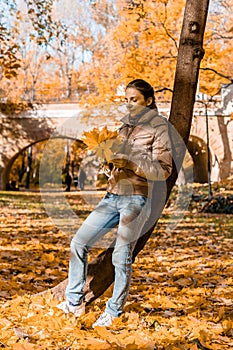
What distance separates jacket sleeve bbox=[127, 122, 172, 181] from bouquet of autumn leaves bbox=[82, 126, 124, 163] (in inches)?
4.9

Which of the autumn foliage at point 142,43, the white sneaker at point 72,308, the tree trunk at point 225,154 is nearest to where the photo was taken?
the white sneaker at point 72,308

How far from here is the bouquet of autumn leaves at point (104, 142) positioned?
3248mm

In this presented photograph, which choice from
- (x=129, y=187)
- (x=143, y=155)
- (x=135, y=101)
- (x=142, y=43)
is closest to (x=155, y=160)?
(x=143, y=155)

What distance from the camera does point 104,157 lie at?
334 cm

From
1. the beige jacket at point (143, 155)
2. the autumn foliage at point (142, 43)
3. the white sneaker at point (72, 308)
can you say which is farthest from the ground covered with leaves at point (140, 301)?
A: the autumn foliage at point (142, 43)

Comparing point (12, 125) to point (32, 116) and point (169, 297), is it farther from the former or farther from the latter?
point (169, 297)

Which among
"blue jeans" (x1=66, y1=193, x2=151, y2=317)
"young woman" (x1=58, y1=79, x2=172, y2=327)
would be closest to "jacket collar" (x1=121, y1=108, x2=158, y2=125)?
"young woman" (x1=58, y1=79, x2=172, y2=327)

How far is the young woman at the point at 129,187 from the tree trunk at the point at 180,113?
343 millimetres

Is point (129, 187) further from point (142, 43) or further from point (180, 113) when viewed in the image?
point (142, 43)

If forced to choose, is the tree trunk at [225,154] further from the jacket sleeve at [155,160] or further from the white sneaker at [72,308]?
the jacket sleeve at [155,160]

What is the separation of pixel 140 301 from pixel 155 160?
1681 mm

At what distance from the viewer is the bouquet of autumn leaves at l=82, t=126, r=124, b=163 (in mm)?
3248

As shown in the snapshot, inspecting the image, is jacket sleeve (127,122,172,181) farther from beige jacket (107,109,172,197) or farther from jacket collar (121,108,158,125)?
jacket collar (121,108,158,125)

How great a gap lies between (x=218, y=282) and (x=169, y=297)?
0.96 metres
